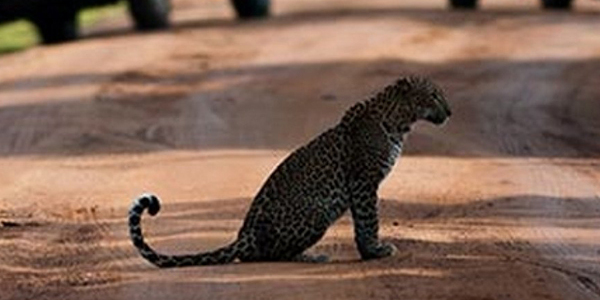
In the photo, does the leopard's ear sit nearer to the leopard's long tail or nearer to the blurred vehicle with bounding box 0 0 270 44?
the leopard's long tail

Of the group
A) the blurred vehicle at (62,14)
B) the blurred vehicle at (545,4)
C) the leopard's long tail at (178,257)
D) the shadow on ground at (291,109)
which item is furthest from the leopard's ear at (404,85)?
the blurred vehicle at (545,4)

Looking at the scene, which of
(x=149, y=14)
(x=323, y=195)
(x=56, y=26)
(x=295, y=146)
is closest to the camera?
(x=323, y=195)

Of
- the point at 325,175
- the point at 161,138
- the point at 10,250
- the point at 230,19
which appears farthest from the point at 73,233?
the point at 230,19

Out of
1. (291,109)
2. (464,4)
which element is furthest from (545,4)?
(291,109)

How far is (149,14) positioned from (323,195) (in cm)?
1790

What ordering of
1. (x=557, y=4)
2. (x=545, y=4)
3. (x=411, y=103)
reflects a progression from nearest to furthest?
1. (x=411, y=103)
2. (x=557, y=4)
3. (x=545, y=4)

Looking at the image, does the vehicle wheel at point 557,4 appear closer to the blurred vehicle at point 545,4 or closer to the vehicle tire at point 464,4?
the blurred vehicle at point 545,4

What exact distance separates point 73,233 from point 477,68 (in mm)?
10318

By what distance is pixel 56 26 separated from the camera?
27.9 meters

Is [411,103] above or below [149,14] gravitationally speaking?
above

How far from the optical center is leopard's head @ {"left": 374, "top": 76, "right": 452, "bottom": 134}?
37.4 ft

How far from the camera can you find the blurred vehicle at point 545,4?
99.0 ft

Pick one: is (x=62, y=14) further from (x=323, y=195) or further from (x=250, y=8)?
(x=323, y=195)

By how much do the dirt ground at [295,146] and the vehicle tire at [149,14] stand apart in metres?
0.52
